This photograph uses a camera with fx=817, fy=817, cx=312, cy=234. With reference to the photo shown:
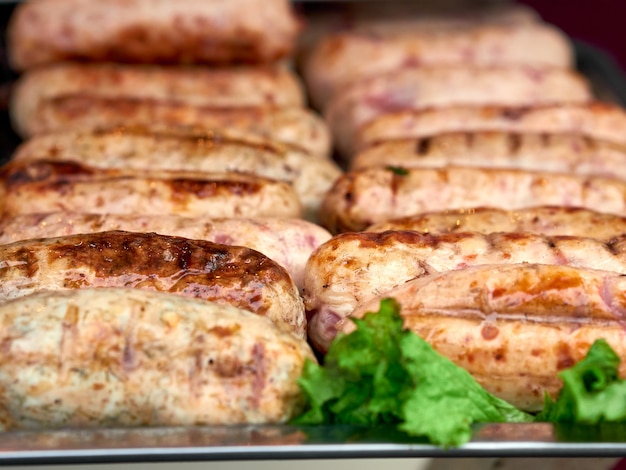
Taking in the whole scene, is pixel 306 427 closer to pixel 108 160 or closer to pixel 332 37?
pixel 108 160

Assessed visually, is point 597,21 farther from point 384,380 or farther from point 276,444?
point 276,444

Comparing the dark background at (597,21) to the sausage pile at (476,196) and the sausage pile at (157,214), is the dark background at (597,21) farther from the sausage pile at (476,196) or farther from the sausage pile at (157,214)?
the sausage pile at (157,214)

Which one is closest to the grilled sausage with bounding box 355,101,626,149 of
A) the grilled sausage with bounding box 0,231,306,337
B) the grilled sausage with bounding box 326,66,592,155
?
the grilled sausage with bounding box 326,66,592,155

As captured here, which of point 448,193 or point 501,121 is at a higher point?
point 501,121

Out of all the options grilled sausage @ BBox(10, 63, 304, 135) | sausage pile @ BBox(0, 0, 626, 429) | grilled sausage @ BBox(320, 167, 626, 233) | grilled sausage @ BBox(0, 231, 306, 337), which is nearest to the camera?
sausage pile @ BBox(0, 0, 626, 429)

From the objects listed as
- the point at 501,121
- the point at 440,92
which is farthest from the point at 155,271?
the point at 440,92

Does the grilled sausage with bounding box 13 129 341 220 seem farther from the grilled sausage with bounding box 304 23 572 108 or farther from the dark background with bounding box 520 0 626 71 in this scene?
the dark background with bounding box 520 0 626 71

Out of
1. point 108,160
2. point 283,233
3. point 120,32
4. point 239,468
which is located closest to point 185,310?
point 239,468
